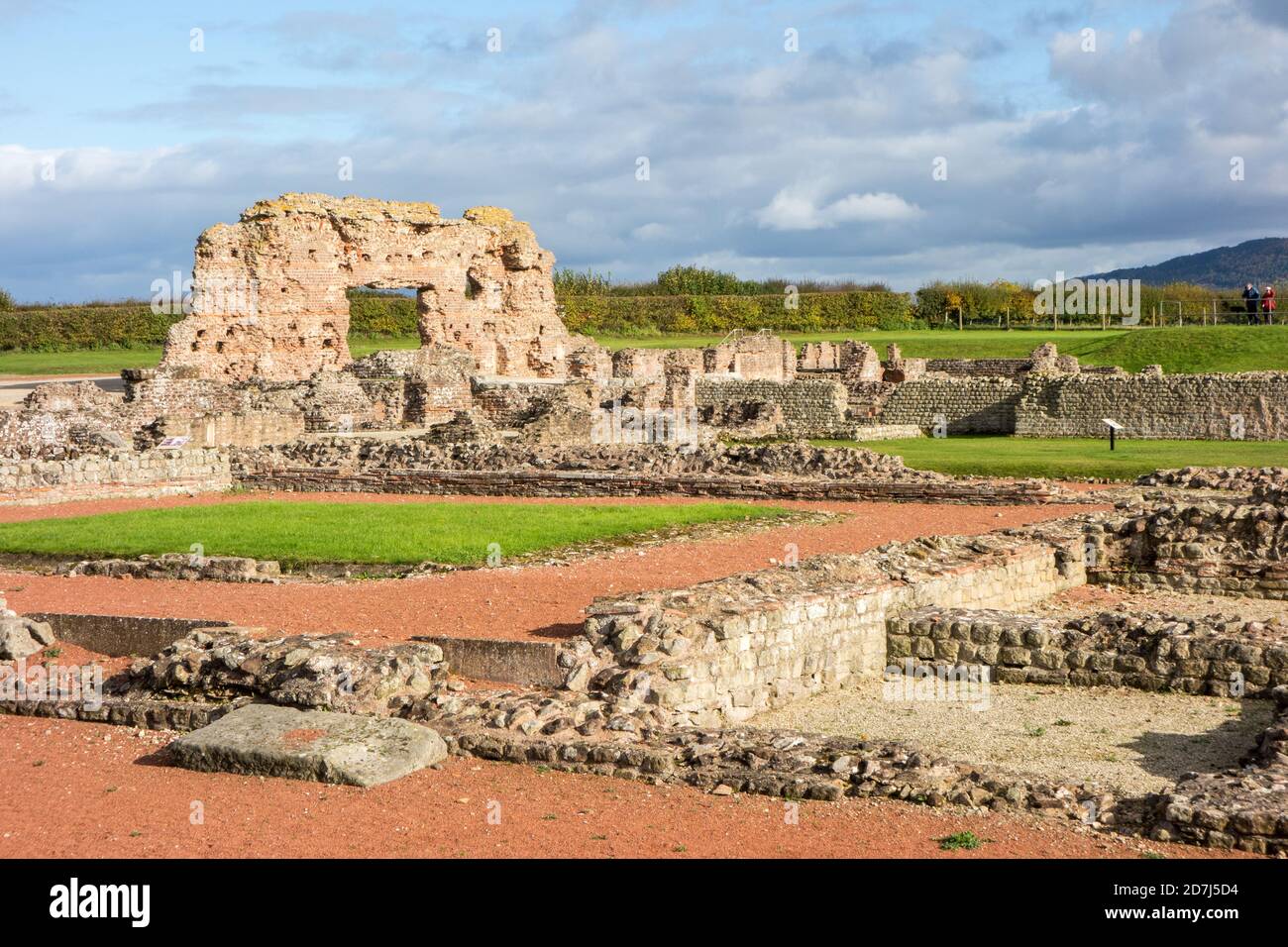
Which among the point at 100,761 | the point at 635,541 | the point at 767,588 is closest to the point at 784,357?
the point at 635,541

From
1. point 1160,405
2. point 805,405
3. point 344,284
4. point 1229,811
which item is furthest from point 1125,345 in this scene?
point 1229,811

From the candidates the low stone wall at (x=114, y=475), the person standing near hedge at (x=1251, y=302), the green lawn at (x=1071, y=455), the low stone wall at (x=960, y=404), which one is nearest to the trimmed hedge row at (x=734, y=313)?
the person standing near hedge at (x=1251, y=302)

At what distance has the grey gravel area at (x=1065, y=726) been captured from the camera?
8.94 m

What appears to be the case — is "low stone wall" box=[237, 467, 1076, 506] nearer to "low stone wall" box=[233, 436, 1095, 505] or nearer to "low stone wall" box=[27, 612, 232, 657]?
"low stone wall" box=[233, 436, 1095, 505]

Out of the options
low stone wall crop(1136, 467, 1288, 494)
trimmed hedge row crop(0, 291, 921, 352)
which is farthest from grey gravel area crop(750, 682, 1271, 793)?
trimmed hedge row crop(0, 291, 921, 352)

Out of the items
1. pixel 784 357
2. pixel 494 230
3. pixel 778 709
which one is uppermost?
pixel 494 230

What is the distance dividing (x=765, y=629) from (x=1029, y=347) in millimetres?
43736

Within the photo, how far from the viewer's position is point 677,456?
24.5 m

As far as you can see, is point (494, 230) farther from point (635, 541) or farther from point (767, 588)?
point (767, 588)

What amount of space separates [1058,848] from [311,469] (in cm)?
2118

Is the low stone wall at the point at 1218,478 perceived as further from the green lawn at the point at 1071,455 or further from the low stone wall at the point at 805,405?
the low stone wall at the point at 805,405

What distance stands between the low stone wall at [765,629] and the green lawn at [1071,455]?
37.3 ft

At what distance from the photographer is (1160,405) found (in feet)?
108
